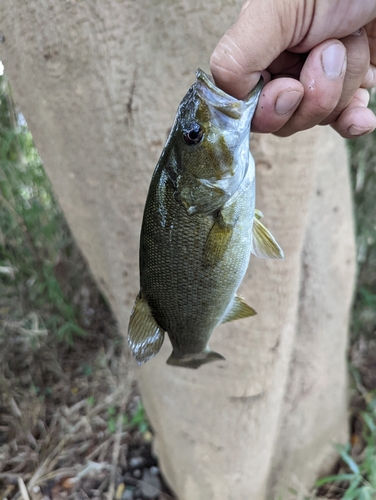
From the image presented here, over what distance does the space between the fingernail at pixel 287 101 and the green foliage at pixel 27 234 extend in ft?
4.14

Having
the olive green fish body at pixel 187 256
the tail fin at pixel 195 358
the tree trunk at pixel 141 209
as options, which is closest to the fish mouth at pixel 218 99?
the olive green fish body at pixel 187 256

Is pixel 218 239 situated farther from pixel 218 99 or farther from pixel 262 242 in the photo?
pixel 218 99

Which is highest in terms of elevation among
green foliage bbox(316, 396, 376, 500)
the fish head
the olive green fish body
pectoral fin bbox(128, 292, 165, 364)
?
the fish head

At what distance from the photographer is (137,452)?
1.98 m

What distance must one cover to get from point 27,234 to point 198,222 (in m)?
1.42

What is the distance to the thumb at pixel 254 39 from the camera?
60 centimetres

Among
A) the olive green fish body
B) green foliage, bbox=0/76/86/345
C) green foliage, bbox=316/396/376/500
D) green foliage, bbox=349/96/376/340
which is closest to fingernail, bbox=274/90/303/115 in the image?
the olive green fish body

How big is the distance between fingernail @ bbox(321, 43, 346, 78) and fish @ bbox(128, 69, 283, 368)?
12cm

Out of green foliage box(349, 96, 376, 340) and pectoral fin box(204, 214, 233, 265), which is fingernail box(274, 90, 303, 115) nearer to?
pectoral fin box(204, 214, 233, 265)

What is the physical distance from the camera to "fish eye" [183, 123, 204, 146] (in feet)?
2.19

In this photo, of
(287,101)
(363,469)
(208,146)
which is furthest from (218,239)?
(363,469)

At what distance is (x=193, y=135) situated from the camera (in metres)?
0.68

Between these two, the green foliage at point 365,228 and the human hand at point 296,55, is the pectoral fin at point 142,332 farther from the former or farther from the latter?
the green foliage at point 365,228

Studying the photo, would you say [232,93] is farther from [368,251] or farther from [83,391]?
[83,391]
